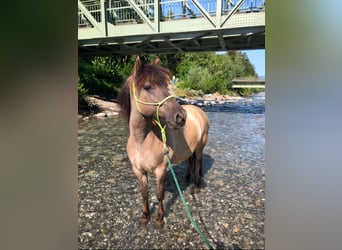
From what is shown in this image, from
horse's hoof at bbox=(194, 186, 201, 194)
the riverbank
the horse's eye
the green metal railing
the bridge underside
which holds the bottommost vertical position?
horse's hoof at bbox=(194, 186, 201, 194)

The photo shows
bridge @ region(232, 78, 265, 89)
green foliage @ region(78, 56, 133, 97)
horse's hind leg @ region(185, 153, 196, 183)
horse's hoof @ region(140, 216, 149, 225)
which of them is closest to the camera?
bridge @ region(232, 78, 265, 89)

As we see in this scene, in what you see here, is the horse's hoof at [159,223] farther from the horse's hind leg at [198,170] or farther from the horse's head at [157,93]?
the horse's head at [157,93]

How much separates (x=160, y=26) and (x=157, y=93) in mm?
173

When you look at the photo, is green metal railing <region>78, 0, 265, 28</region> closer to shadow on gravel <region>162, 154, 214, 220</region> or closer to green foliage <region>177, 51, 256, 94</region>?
green foliage <region>177, 51, 256, 94</region>

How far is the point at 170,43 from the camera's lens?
0.62 meters

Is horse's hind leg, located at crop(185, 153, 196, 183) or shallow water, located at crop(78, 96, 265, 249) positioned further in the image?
horse's hind leg, located at crop(185, 153, 196, 183)

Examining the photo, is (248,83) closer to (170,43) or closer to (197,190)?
(170,43)

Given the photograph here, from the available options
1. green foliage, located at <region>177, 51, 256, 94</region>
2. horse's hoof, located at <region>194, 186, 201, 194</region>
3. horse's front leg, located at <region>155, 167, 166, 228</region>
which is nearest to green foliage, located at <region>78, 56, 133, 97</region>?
green foliage, located at <region>177, 51, 256, 94</region>

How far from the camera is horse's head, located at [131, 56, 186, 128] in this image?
58 cm

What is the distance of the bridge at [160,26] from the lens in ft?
1.82
